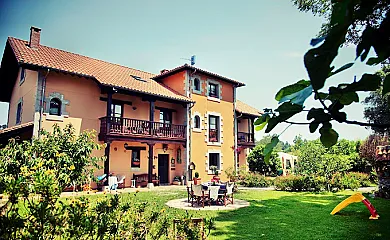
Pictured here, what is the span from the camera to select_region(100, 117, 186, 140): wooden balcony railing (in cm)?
1459

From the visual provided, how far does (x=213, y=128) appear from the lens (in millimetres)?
20422

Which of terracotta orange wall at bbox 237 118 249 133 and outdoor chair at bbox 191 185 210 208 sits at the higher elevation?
terracotta orange wall at bbox 237 118 249 133

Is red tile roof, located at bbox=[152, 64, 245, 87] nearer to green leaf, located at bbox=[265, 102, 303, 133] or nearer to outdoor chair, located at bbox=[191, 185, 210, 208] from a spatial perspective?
outdoor chair, located at bbox=[191, 185, 210, 208]

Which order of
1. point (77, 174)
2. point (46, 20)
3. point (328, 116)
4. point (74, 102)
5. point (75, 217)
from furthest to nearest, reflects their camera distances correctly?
point (74, 102) < point (77, 174) < point (75, 217) < point (46, 20) < point (328, 116)

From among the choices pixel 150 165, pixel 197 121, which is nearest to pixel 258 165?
pixel 197 121

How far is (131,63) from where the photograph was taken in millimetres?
20344

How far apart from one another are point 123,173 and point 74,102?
16.1ft

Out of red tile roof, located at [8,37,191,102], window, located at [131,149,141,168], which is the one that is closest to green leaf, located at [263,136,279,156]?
red tile roof, located at [8,37,191,102]

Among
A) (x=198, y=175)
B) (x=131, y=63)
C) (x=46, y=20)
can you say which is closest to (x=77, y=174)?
(x=46, y=20)

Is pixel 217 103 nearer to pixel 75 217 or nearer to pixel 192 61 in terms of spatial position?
pixel 192 61

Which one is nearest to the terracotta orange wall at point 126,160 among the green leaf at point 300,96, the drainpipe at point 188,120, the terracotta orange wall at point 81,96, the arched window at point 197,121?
the drainpipe at point 188,120

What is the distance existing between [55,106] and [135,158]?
18.0 feet

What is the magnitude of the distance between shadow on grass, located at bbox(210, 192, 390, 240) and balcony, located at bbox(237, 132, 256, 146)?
42.1ft

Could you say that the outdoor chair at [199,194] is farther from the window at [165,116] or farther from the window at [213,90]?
the window at [213,90]
